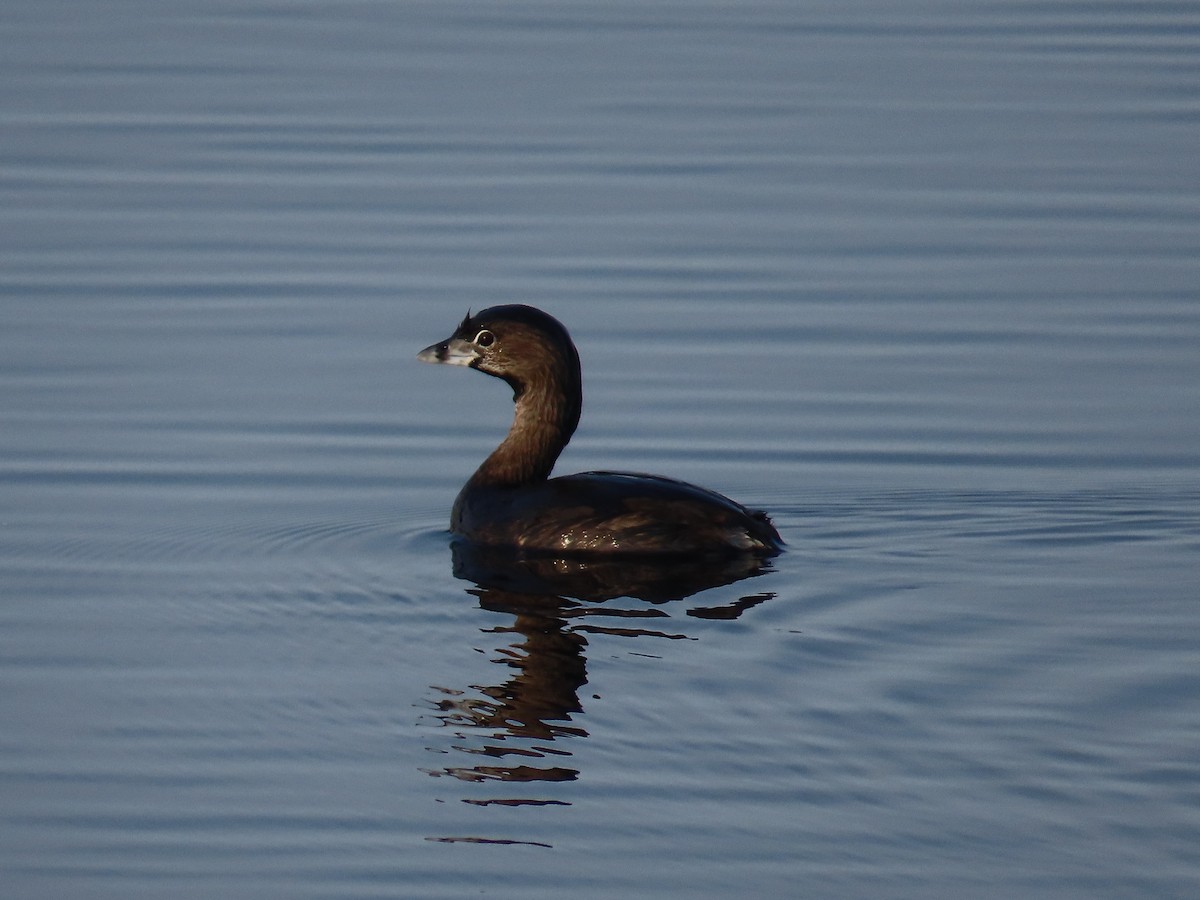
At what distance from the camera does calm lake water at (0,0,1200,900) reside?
6.60 m

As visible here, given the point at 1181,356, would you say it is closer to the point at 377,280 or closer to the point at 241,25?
the point at 377,280

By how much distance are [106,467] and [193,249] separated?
4075 millimetres

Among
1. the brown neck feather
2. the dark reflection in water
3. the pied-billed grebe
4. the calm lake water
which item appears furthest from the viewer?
the brown neck feather

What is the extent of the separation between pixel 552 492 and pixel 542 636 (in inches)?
60.8

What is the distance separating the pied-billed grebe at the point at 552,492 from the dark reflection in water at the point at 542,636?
95 mm

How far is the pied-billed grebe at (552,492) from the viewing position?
9.50 meters

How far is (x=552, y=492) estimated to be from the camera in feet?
32.6

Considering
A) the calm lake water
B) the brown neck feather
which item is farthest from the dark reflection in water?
the brown neck feather

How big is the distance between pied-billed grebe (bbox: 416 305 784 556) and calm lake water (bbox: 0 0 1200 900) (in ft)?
0.78

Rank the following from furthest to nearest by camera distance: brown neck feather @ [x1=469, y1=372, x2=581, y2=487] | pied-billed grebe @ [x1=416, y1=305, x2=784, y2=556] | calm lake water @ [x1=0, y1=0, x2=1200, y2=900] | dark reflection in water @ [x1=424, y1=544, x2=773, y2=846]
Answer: brown neck feather @ [x1=469, y1=372, x2=581, y2=487]
pied-billed grebe @ [x1=416, y1=305, x2=784, y2=556]
dark reflection in water @ [x1=424, y1=544, x2=773, y2=846]
calm lake water @ [x1=0, y1=0, x2=1200, y2=900]

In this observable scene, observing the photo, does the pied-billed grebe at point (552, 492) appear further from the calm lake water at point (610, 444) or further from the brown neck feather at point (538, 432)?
the calm lake water at point (610, 444)

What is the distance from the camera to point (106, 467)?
11.1 metres

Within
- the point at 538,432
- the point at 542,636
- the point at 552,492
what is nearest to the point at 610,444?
the point at 538,432

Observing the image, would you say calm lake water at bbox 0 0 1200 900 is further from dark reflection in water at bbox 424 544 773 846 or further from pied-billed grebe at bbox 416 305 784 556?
pied-billed grebe at bbox 416 305 784 556
